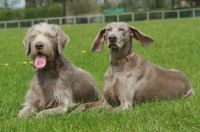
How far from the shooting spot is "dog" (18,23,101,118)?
253 inches

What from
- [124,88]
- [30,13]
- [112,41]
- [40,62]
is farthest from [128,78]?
[30,13]

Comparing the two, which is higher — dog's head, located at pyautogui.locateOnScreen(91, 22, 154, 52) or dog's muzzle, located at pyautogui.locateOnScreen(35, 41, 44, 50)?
dog's head, located at pyautogui.locateOnScreen(91, 22, 154, 52)

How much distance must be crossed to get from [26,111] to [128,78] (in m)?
1.61

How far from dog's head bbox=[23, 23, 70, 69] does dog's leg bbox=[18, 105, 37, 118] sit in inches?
25.5

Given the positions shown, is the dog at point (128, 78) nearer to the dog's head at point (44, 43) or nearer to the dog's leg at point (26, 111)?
the dog's head at point (44, 43)

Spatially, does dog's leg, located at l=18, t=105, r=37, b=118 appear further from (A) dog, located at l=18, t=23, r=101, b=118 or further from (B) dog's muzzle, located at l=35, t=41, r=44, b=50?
(B) dog's muzzle, located at l=35, t=41, r=44, b=50

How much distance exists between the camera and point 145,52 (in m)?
12.9

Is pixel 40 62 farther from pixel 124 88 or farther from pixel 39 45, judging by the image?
pixel 124 88

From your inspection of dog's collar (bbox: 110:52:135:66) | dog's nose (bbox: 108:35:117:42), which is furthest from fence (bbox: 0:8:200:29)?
dog's nose (bbox: 108:35:117:42)

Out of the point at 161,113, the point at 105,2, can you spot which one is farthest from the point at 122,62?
the point at 105,2

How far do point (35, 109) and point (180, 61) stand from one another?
5.19 m

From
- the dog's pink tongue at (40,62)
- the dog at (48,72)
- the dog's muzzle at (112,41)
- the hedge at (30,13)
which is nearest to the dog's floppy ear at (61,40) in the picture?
the dog at (48,72)

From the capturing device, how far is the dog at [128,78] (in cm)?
627

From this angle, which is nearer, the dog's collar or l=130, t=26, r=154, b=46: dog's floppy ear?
the dog's collar
